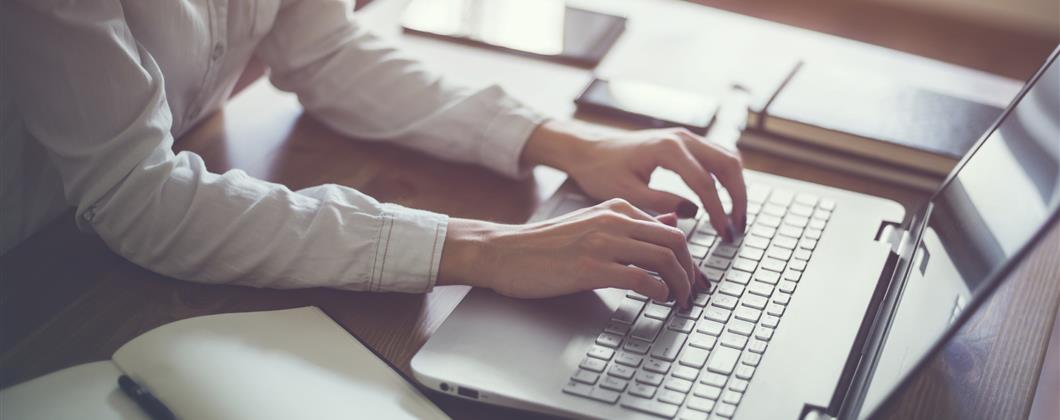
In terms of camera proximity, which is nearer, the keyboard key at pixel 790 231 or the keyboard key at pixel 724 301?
the keyboard key at pixel 724 301

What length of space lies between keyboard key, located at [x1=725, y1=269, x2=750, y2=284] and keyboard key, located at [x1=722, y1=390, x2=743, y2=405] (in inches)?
6.3

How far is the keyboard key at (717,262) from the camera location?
0.88 meters

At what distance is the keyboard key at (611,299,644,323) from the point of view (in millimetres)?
788

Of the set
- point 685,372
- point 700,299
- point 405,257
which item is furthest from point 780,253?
point 405,257

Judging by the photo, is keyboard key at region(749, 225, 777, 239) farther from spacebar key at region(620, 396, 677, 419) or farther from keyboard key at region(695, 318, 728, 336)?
spacebar key at region(620, 396, 677, 419)

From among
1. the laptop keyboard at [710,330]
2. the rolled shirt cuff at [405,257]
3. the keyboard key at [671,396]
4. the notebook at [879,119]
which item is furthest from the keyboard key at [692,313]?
the notebook at [879,119]

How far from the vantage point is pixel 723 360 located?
0.75 m

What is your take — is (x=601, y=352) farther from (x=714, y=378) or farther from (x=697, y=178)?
(x=697, y=178)

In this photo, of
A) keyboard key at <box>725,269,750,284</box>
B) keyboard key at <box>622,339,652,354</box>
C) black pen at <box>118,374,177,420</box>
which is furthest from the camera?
keyboard key at <box>725,269,750,284</box>

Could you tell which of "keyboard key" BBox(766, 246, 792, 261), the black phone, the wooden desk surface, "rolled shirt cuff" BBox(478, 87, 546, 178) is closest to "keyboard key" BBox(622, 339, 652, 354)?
the wooden desk surface

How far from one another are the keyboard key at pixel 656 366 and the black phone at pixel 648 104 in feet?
1.46

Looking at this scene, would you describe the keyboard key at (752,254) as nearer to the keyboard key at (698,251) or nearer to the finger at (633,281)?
the keyboard key at (698,251)

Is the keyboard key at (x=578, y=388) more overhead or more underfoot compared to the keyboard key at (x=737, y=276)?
more underfoot

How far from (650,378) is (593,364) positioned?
0.04 meters
